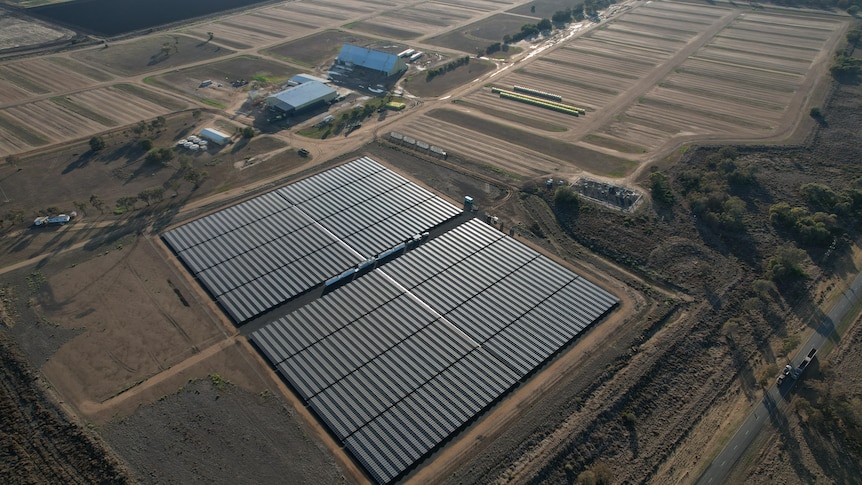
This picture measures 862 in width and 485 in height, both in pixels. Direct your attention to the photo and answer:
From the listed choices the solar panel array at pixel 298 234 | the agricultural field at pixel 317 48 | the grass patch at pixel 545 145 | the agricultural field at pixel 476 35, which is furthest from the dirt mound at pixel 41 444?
the agricultural field at pixel 476 35

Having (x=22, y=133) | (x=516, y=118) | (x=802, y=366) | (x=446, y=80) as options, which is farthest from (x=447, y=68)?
(x=802, y=366)

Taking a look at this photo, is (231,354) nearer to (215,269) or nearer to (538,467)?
(215,269)

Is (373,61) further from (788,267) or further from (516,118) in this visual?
(788,267)

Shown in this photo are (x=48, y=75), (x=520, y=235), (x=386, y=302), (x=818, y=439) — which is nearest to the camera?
(x=818, y=439)

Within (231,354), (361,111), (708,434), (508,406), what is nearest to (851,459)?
(708,434)

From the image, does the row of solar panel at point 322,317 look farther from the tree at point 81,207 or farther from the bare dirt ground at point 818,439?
the bare dirt ground at point 818,439

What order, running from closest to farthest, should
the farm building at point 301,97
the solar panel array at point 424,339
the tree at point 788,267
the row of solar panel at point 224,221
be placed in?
1. the solar panel array at point 424,339
2. the tree at point 788,267
3. the row of solar panel at point 224,221
4. the farm building at point 301,97
